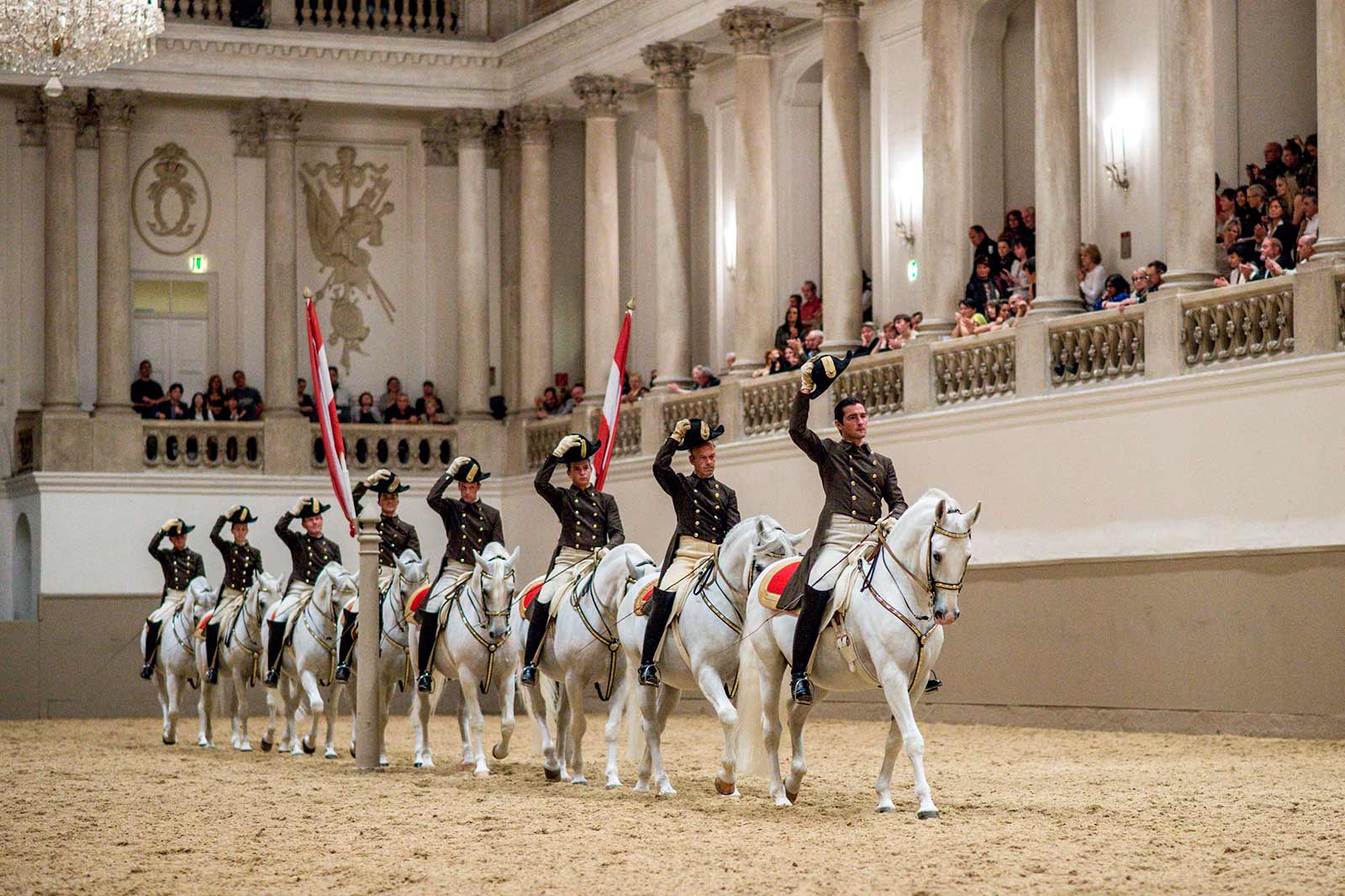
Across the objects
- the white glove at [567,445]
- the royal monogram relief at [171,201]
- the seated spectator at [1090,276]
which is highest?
the royal monogram relief at [171,201]

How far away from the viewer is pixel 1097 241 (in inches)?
850

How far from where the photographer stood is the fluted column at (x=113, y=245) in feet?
90.7

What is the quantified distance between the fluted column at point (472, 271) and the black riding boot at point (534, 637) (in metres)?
15.6

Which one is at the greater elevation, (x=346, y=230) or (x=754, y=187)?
(x=346, y=230)

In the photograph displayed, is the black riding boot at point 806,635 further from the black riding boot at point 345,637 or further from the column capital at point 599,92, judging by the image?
the column capital at point 599,92

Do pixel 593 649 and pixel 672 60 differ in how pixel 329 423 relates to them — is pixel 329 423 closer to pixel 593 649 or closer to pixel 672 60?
pixel 593 649

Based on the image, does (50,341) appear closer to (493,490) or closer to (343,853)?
(493,490)

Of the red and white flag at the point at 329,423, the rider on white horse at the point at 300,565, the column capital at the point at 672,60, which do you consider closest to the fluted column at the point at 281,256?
the column capital at the point at 672,60

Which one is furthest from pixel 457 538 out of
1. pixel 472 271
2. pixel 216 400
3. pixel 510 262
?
pixel 510 262

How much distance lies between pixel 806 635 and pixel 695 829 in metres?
1.32

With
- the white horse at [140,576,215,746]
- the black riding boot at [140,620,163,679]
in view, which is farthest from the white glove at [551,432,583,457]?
the black riding boot at [140,620,163,679]

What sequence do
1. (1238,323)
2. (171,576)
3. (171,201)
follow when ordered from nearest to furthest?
(1238,323) < (171,576) < (171,201)

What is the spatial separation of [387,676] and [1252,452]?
24.8ft

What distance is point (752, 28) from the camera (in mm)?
24750
